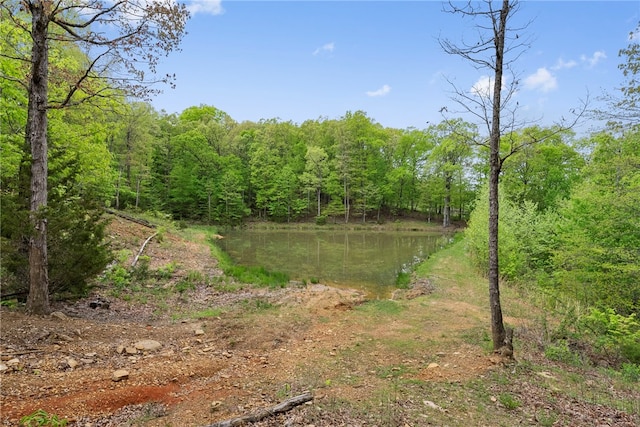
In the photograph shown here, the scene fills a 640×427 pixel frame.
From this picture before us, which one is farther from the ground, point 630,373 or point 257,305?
point 257,305

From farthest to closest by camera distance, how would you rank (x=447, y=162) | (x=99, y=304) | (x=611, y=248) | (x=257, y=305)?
(x=447, y=162), (x=611, y=248), (x=257, y=305), (x=99, y=304)

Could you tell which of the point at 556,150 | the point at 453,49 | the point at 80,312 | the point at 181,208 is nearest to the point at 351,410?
the point at 453,49

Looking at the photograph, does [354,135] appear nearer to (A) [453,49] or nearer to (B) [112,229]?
(B) [112,229]

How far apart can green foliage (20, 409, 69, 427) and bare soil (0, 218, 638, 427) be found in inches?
3.7

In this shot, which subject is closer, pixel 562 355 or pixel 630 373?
pixel 630 373

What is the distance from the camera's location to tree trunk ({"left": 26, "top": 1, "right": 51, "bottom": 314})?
5.96 meters

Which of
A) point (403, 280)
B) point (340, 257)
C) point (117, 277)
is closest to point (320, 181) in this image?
point (340, 257)

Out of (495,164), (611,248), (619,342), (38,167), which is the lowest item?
(619,342)

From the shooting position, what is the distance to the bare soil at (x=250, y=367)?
404 centimetres

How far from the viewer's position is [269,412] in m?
3.91

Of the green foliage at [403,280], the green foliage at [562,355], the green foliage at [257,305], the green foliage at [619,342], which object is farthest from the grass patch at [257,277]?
the green foliage at [619,342]

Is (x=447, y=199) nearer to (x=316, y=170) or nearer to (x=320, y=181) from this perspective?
(x=320, y=181)

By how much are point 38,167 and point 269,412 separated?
18.9ft

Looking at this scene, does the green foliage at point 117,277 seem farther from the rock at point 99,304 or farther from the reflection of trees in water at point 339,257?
the reflection of trees in water at point 339,257
